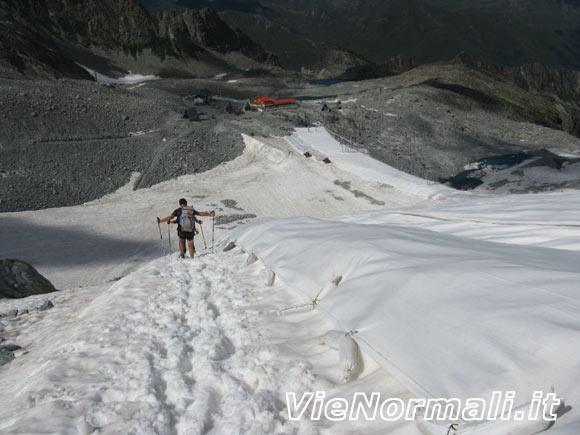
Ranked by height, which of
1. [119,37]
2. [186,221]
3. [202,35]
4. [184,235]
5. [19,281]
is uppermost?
[202,35]

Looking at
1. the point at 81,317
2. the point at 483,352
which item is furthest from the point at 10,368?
the point at 483,352

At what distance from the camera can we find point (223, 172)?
23.5 metres

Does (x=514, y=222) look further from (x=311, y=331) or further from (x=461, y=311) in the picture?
(x=311, y=331)

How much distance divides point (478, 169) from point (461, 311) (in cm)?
2780

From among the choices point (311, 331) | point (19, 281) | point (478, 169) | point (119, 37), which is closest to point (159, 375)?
point (311, 331)

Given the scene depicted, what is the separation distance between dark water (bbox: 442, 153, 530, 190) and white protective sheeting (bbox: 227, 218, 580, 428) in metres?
21.4

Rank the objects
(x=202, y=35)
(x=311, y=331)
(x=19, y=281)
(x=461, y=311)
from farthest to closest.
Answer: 1. (x=202, y=35)
2. (x=19, y=281)
3. (x=311, y=331)
4. (x=461, y=311)

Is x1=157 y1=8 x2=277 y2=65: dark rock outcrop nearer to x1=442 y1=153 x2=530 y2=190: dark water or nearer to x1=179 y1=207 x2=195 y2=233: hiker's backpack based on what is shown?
x1=442 y1=153 x2=530 y2=190: dark water

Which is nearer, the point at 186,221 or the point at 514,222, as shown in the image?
the point at 514,222

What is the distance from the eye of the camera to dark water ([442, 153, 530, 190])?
80.9ft

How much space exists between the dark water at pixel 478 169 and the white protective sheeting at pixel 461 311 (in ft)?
70.3

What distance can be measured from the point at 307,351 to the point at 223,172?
20.4 metres

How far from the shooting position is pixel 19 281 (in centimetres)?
872

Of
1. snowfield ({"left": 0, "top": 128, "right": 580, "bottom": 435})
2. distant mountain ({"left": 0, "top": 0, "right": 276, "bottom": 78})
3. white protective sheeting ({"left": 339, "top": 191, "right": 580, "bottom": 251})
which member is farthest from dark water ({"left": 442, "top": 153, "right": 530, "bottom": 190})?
distant mountain ({"left": 0, "top": 0, "right": 276, "bottom": 78})
